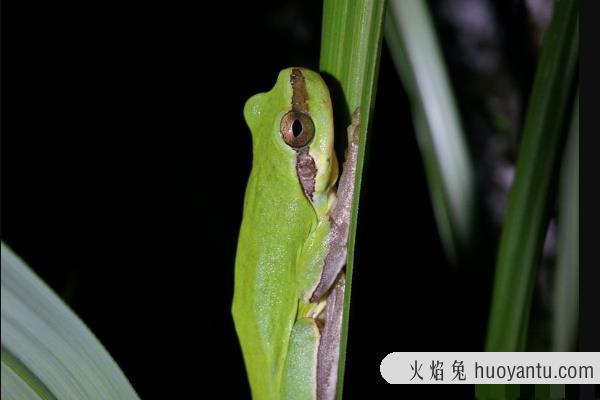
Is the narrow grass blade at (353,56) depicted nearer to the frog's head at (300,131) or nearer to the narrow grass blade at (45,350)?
the frog's head at (300,131)

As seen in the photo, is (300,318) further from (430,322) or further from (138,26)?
(138,26)

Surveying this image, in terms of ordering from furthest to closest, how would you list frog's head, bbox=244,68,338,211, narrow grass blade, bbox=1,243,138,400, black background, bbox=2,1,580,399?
black background, bbox=2,1,580,399 → frog's head, bbox=244,68,338,211 → narrow grass blade, bbox=1,243,138,400

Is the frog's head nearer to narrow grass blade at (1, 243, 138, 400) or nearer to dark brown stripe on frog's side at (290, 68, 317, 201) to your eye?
dark brown stripe on frog's side at (290, 68, 317, 201)

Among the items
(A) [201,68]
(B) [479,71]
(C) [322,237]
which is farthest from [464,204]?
(A) [201,68]

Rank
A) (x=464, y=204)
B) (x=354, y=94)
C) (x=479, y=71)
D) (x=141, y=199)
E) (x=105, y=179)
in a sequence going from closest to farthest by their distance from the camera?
(x=354, y=94), (x=464, y=204), (x=479, y=71), (x=105, y=179), (x=141, y=199)

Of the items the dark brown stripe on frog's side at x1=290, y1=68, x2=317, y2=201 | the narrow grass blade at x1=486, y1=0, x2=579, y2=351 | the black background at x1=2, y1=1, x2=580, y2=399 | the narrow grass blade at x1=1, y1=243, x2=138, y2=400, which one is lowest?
the narrow grass blade at x1=1, y1=243, x2=138, y2=400

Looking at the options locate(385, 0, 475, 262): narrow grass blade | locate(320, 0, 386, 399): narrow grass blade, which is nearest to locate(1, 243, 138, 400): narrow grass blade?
locate(320, 0, 386, 399): narrow grass blade

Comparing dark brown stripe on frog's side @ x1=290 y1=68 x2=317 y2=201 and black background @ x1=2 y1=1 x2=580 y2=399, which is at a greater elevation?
black background @ x1=2 y1=1 x2=580 y2=399
